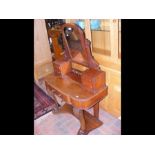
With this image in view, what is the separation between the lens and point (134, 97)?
1182mm

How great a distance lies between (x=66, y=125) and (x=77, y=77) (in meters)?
0.76

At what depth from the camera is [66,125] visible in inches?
93.3

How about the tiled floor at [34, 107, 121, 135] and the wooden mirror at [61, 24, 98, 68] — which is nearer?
the wooden mirror at [61, 24, 98, 68]

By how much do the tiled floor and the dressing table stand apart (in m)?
0.11

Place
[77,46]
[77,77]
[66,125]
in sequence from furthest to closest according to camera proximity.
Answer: [66,125]
[77,77]
[77,46]

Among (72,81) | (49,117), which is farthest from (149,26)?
(49,117)

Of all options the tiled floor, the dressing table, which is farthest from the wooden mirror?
the tiled floor

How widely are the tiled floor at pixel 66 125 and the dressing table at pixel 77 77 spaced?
0.35 feet

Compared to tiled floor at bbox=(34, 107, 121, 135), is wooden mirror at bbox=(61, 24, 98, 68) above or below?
above

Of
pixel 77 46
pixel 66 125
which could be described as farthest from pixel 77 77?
pixel 66 125

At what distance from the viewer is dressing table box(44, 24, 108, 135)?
1789 mm

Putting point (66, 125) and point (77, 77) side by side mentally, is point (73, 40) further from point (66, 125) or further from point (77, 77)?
point (66, 125)

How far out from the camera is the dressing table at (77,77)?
1.79 metres

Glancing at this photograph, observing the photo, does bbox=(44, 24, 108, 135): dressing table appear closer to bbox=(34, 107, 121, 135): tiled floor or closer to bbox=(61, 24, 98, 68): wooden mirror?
bbox=(61, 24, 98, 68): wooden mirror
